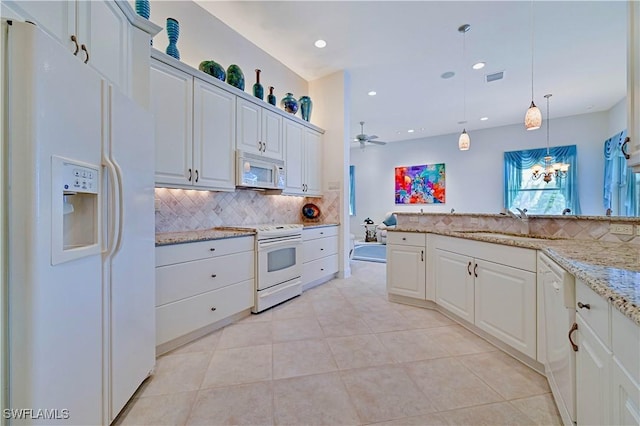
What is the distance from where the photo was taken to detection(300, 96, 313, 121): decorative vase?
4156 millimetres

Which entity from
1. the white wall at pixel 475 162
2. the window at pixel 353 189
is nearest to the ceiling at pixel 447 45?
the white wall at pixel 475 162

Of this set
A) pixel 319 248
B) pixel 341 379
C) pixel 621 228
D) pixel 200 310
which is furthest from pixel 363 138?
pixel 341 379

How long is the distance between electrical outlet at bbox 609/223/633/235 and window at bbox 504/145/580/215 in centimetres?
556

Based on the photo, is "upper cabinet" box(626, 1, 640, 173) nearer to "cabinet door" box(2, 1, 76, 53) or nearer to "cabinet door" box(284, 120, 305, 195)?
"cabinet door" box(2, 1, 76, 53)

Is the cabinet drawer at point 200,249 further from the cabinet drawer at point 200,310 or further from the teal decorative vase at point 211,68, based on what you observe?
the teal decorative vase at point 211,68

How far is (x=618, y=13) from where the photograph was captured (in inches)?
116

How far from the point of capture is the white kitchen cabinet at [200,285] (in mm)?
2008

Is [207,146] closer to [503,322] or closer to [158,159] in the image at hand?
[158,159]

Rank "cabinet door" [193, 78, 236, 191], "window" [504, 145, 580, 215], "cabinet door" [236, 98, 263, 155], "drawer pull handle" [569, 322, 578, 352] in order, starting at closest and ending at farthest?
"drawer pull handle" [569, 322, 578, 352] < "cabinet door" [193, 78, 236, 191] < "cabinet door" [236, 98, 263, 155] < "window" [504, 145, 580, 215]

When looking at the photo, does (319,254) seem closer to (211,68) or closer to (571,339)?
(211,68)

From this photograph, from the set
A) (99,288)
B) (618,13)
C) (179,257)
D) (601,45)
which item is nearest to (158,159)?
(179,257)

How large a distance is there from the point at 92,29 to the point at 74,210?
1056 millimetres

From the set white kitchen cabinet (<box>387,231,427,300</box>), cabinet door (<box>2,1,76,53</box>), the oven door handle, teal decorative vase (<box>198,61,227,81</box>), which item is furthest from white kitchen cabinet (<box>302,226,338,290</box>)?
cabinet door (<box>2,1,76,53</box>)

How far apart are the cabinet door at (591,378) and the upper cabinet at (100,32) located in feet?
8.24
